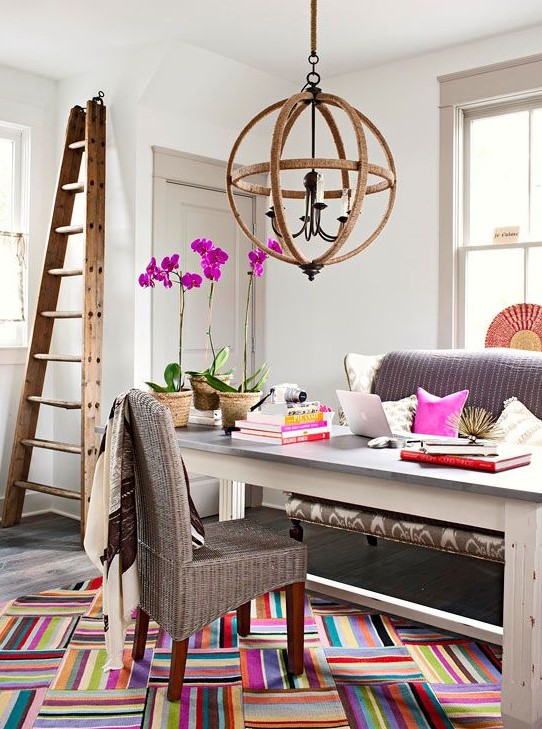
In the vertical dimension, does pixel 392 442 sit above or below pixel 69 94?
below

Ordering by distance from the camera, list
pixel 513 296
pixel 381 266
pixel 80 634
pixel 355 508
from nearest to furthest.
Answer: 1. pixel 80 634
2. pixel 355 508
3. pixel 513 296
4. pixel 381 266

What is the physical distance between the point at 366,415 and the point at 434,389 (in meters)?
1.18

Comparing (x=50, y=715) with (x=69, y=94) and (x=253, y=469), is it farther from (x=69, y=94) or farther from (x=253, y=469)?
(x=69, y=94)

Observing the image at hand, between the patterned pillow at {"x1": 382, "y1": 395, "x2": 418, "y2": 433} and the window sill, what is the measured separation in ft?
7.37

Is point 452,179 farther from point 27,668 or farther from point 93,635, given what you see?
point 27,668

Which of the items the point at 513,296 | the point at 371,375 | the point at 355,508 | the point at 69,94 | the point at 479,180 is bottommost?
the point at 355,508

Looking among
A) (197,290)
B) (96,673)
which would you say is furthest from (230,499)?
(197,290)

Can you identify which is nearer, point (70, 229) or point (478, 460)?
point (478, 460)

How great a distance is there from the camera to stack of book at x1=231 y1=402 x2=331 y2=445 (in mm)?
2707

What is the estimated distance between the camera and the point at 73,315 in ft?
14.0

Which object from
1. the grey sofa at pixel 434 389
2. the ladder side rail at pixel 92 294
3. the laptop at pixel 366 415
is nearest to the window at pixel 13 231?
the ladder side rail at pixel 92 294

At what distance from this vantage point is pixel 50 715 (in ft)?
7.27

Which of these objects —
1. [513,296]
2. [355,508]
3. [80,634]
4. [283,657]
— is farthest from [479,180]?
[80,634]

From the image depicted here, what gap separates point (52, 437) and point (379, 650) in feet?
9.31
